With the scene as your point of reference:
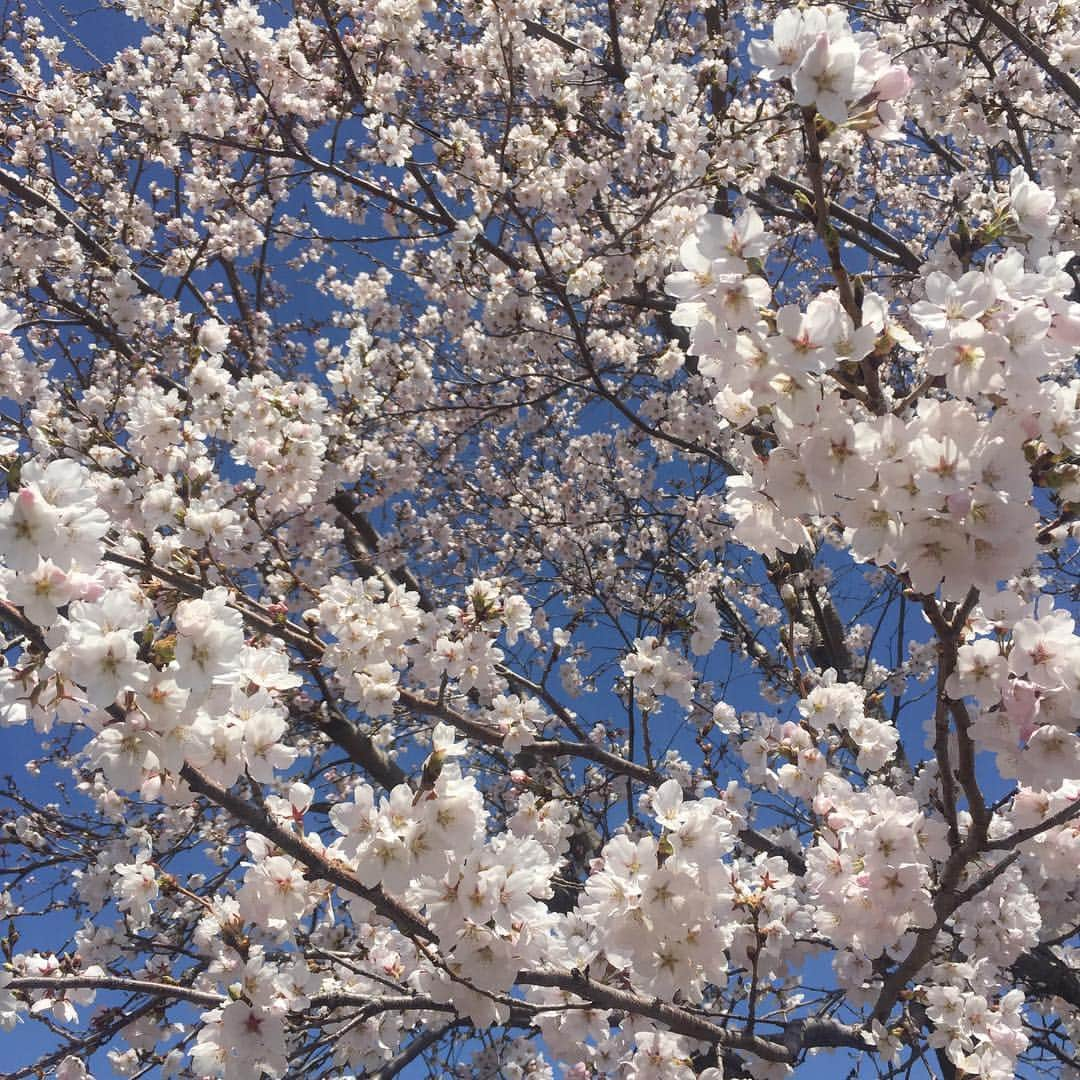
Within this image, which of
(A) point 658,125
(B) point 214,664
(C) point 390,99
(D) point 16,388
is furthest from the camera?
(A) point 658,125

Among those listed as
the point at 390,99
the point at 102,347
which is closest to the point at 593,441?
the point at 390,99

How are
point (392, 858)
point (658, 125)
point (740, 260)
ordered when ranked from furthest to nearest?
point (658, 125) < point (392, 858) < point (740, 260)

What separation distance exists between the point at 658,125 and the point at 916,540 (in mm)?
4915

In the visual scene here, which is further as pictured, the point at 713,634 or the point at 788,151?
the point at 788,151

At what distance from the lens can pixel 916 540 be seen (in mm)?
1557

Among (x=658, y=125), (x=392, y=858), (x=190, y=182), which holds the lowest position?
(x=392, y=858)

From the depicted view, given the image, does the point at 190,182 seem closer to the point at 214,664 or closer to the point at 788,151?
the point at 788,151

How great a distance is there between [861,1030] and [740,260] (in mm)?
3007

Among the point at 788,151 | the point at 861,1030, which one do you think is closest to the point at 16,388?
the point at 861,1030

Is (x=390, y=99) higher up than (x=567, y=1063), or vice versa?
(x=390, y=99)

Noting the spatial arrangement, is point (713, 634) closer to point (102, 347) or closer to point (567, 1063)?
point (567, 1063)

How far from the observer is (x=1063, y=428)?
149 centimetres

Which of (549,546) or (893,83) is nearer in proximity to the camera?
(893,83)

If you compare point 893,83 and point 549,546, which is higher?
point 549,546
